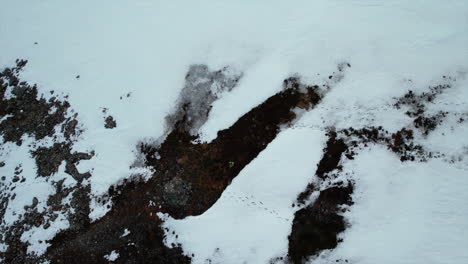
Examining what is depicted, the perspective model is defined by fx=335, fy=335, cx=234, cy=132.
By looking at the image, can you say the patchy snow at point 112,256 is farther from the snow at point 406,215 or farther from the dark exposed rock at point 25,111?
the snow at point 406,215

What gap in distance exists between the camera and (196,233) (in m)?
16.1

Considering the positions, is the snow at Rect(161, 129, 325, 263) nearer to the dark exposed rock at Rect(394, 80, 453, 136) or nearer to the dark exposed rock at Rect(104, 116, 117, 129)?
the dark exposed rock at Rect(394, 80, 453, 136)

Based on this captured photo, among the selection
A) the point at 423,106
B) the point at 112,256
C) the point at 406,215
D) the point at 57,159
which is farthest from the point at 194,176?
the point at 423,106

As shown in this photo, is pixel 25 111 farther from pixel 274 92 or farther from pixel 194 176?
pixel 274 92

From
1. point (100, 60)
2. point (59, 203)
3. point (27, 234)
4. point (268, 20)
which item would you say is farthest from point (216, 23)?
point (27, 234)

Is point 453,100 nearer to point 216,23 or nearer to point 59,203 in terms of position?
point 216,23

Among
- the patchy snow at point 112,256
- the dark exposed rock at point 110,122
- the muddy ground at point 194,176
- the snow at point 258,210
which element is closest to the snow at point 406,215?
the muddy ground at point 194,176

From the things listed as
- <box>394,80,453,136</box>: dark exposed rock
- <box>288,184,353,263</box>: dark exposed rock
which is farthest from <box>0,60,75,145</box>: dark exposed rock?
Answer: <box>394,80,453,136</box>: dark exposed rock

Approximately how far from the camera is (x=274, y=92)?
17.9m

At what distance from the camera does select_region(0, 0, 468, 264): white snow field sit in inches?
563

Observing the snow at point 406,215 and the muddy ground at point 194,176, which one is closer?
the snow at point 406,215

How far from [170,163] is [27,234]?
852 centimetres

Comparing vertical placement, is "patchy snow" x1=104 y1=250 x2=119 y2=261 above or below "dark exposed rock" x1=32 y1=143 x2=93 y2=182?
below

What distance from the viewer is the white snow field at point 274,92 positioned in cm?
1430
